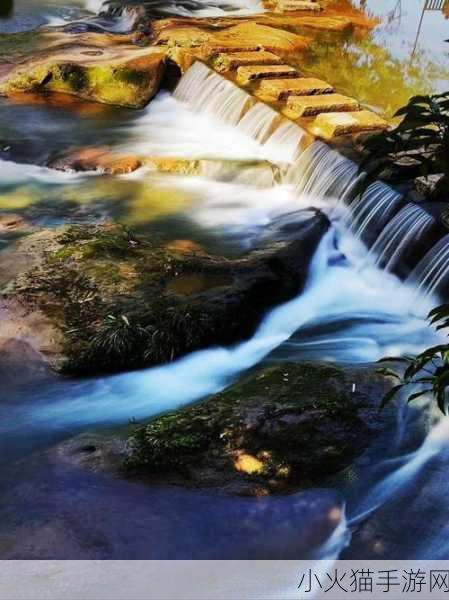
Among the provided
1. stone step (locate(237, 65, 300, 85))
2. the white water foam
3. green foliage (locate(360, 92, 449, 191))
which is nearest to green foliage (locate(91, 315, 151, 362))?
the white water foam

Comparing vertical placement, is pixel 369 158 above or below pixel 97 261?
above

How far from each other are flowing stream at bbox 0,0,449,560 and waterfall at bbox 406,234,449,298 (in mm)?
24

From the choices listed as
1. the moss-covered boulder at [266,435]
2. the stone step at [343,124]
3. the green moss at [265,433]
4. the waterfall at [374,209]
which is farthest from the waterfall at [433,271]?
the stone step at [343,124]

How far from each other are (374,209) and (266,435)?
5.44 metres

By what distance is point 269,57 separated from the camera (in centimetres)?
1581

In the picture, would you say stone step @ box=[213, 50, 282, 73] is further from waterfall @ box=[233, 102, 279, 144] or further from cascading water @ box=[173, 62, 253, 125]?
waterfall @ box=[233, 102, 279, 144]

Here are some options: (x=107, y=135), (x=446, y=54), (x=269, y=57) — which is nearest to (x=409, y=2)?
(x=446, y=54)

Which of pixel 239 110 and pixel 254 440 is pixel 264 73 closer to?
pixel 239 110

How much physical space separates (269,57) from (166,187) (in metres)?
5.67

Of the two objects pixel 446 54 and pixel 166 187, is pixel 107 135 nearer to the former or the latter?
pixel 166 187

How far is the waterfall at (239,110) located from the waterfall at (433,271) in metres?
4.12

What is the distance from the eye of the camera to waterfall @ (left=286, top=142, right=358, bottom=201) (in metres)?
11.0

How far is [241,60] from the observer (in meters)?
15.7

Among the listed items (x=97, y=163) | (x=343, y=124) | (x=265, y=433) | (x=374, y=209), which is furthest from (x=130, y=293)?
(x=343, y=124)
